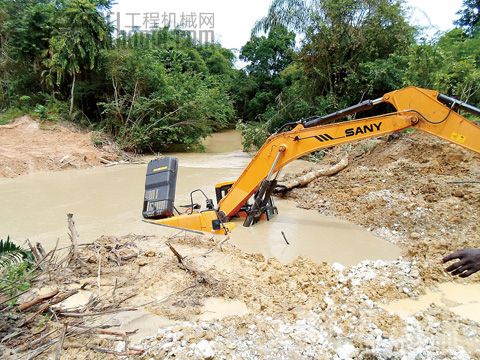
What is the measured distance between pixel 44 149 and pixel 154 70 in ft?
19.0

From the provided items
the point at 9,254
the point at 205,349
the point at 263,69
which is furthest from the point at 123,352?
the point at 263,69

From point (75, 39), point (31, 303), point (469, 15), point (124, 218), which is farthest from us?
point (469, 15)

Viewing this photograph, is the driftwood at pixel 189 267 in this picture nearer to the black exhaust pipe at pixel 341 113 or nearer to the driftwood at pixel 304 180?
the black exhaust pipe at pixel 341 113

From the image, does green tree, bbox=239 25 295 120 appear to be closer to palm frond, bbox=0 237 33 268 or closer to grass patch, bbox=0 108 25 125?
grass patch, bbox=0 108 25 125

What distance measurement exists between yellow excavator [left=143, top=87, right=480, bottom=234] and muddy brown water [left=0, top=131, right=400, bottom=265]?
341 mm

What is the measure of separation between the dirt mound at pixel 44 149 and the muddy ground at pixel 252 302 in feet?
26.7

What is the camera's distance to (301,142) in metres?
5.66

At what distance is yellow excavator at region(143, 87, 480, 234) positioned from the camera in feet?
16.5

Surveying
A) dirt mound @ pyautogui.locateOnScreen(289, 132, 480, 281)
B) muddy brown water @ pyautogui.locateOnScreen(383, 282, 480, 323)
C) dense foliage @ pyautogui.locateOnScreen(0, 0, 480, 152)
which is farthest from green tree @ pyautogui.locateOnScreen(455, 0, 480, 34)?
muddy brown water @ pyautogui.locateOnScreen(383, 282, 480, 323)

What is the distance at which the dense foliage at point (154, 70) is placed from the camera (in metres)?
14.9

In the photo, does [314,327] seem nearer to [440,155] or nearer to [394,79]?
[440,155]

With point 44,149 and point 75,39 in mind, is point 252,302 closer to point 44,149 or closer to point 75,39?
point 44,149

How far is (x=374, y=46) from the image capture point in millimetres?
15312

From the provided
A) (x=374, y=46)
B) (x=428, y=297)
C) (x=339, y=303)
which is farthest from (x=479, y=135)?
(x=374, y=46)
